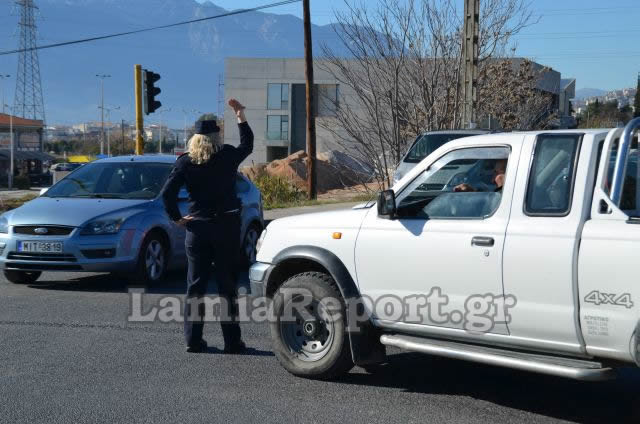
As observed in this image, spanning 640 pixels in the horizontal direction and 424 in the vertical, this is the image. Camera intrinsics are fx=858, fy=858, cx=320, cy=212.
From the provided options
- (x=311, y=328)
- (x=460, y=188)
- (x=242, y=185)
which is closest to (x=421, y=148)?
(x=242, y=185)

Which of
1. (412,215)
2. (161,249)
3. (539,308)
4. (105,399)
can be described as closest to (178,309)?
(161,249)

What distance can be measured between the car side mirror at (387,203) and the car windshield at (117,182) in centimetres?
554

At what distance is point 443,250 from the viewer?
226 inches

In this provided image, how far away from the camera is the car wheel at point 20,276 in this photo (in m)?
10.9

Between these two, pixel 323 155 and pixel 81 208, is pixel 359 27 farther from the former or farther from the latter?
pixel 323 155

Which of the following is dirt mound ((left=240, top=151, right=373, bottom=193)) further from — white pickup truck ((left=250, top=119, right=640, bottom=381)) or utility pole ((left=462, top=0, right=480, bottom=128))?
white pickup truck ((left=250, top=119, right=640, bottom=381))

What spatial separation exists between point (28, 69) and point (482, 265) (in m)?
123

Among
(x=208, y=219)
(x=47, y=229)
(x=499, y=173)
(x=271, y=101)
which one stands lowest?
(x=47, y=229)

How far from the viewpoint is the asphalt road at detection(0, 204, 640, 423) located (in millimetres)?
5672

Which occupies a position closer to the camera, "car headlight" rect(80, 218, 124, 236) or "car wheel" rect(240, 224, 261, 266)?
"car headlight" rect(80, 218, 124, 236)

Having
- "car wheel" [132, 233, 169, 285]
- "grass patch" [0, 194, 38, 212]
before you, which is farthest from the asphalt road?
"grass patch" [0, 194, 38, 212]

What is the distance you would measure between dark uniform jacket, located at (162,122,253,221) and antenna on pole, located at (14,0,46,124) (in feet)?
287

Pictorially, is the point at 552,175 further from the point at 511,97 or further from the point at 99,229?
the point at 511,97

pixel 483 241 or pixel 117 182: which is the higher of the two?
pixel 117 182
